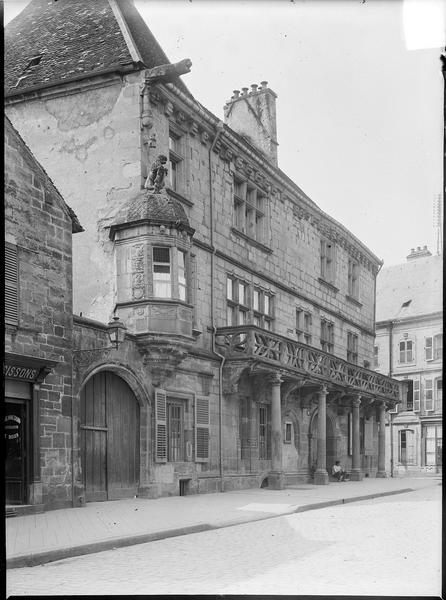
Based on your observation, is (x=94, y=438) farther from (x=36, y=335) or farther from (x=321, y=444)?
(x=321, y=444)

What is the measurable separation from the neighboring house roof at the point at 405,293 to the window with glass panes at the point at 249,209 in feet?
45.0

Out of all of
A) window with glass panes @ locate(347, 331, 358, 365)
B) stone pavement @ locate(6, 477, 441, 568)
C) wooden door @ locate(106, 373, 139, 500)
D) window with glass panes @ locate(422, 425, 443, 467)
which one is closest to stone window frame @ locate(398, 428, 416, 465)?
window with glass panes @ locate(422, 425, 443, 467)

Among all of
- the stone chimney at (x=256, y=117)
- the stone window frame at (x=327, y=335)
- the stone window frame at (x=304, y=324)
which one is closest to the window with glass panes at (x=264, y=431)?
the stone window frame at (x=304, y=324)

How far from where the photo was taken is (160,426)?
19.4m

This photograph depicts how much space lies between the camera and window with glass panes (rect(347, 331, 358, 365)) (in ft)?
109

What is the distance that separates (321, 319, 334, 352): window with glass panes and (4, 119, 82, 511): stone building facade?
1584 cm

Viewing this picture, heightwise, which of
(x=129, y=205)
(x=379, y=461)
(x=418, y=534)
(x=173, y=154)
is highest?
(x=173, y=154)

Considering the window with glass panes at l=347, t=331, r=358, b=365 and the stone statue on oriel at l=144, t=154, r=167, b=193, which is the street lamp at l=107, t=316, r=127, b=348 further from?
the window with glass panes at l=347, t=331, r=358, b=365

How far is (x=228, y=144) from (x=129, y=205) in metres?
5.14

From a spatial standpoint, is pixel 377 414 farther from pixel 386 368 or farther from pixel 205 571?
pixel 205 571

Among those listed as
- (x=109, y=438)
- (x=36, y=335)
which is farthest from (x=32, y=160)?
(x=109, y=438)

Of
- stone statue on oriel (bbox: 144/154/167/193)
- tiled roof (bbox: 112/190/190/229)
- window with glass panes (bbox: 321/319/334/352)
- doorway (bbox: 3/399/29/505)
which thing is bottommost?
doorway (bbox: 3/399/29/505)

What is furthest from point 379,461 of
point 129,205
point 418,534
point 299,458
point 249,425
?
point 418,534

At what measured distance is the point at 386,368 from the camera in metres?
52.2
